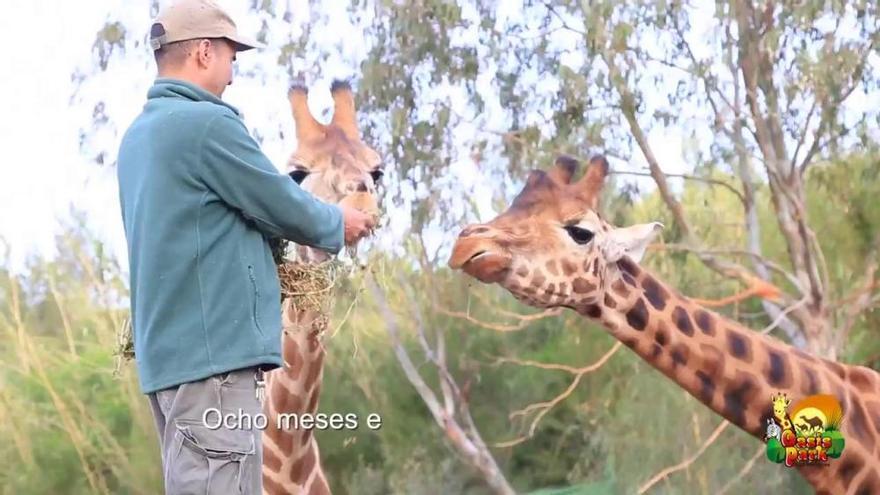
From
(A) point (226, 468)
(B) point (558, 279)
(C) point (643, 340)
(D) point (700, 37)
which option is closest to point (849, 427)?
(C) point (643, 340)

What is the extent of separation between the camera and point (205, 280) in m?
1.99

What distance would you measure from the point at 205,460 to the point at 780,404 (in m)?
2.44

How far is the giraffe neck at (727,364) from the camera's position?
3.76 meters

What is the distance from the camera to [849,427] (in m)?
3.96

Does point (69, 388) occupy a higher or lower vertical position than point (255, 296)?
lower

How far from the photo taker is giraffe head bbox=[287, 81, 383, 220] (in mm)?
3930

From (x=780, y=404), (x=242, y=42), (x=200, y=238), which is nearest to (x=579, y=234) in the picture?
(x=780, y=404)

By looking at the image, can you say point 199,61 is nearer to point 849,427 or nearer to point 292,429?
point 292,429

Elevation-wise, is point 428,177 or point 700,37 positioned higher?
point 700,37

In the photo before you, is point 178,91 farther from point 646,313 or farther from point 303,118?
point 303,118

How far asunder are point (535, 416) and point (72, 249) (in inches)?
80.3

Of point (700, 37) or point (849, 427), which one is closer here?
point (849, 427)

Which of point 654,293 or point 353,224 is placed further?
point 654,293

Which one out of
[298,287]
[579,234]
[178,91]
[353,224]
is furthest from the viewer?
[579,234]
